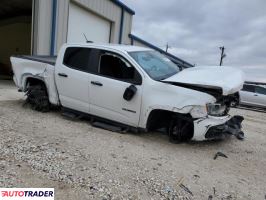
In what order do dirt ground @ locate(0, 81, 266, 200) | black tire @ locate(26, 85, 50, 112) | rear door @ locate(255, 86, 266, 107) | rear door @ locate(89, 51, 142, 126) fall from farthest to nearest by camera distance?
rear door @ locate(255, 86, 266, 107), black tire @ locate(26, 85, 50, 112), rear door @ locate(89, 51, 142, 126), dirt ground @ locate(0, 81, 266, 200)

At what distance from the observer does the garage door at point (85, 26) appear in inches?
558

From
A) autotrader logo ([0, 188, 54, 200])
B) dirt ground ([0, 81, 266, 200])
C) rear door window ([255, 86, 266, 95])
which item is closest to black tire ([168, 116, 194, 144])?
dirt ground ([0, 81, 266, 200])

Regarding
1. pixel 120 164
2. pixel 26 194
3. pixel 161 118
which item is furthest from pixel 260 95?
pixel 26 194

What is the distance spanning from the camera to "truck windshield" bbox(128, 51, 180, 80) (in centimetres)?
558

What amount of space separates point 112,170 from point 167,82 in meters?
1.99

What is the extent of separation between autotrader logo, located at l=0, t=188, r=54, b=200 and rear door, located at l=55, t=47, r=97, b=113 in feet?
10.3

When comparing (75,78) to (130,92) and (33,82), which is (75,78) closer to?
(130,92)

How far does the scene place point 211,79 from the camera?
5.02 metres

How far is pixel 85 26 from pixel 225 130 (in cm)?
A: 1147

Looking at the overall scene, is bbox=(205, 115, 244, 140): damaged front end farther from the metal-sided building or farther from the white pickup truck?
the metal-sided building

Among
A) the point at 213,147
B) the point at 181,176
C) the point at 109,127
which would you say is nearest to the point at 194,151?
the point at 213,147

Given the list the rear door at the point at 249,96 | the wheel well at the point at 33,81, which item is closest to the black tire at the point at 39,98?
the wheel well at the point at 33,81

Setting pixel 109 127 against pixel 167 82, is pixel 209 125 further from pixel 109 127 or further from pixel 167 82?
pixel 109 127

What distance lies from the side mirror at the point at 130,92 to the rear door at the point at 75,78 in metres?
1.06
